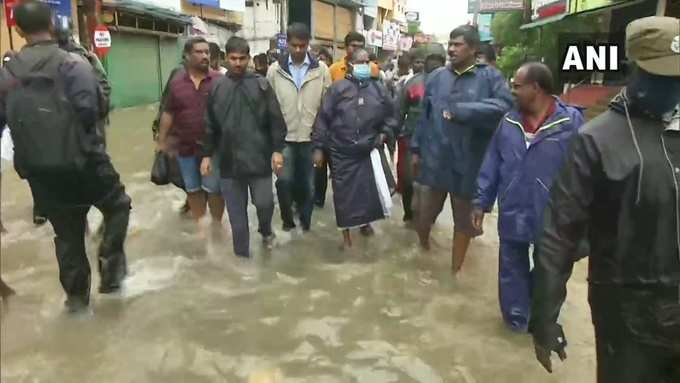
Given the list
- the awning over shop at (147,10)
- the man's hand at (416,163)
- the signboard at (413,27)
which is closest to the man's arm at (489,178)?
the man's hand at (416,163)

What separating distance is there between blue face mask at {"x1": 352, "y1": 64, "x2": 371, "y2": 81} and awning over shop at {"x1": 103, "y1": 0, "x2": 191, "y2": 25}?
1384 cm

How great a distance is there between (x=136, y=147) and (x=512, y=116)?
9403 millimetres

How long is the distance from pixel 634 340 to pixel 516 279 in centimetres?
201

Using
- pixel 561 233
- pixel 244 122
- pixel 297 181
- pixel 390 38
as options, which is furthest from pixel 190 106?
pixel 390 38

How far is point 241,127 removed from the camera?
5.29m

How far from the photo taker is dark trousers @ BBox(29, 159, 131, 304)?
12.8 feet

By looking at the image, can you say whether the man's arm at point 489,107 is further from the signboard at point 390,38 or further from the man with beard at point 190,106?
the signboard at point 390,38

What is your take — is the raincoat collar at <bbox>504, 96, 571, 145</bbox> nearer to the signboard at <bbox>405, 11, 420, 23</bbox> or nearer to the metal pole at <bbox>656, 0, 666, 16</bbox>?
the metal pole at <bbox>656, 0, 666, 16</bbox>

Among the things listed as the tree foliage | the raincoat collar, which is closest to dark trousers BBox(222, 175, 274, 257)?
the raincoat collar

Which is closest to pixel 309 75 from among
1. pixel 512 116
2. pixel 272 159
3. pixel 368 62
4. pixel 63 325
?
pixel 368 62

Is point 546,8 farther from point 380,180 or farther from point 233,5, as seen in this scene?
point 380,180

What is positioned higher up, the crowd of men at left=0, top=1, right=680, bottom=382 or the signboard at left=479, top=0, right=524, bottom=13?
the signboard at left=479, top=0, right=524, bottom=13

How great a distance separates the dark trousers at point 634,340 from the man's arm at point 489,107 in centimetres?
265

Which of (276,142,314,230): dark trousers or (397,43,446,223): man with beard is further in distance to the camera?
(397,43,446,223): man with beard
